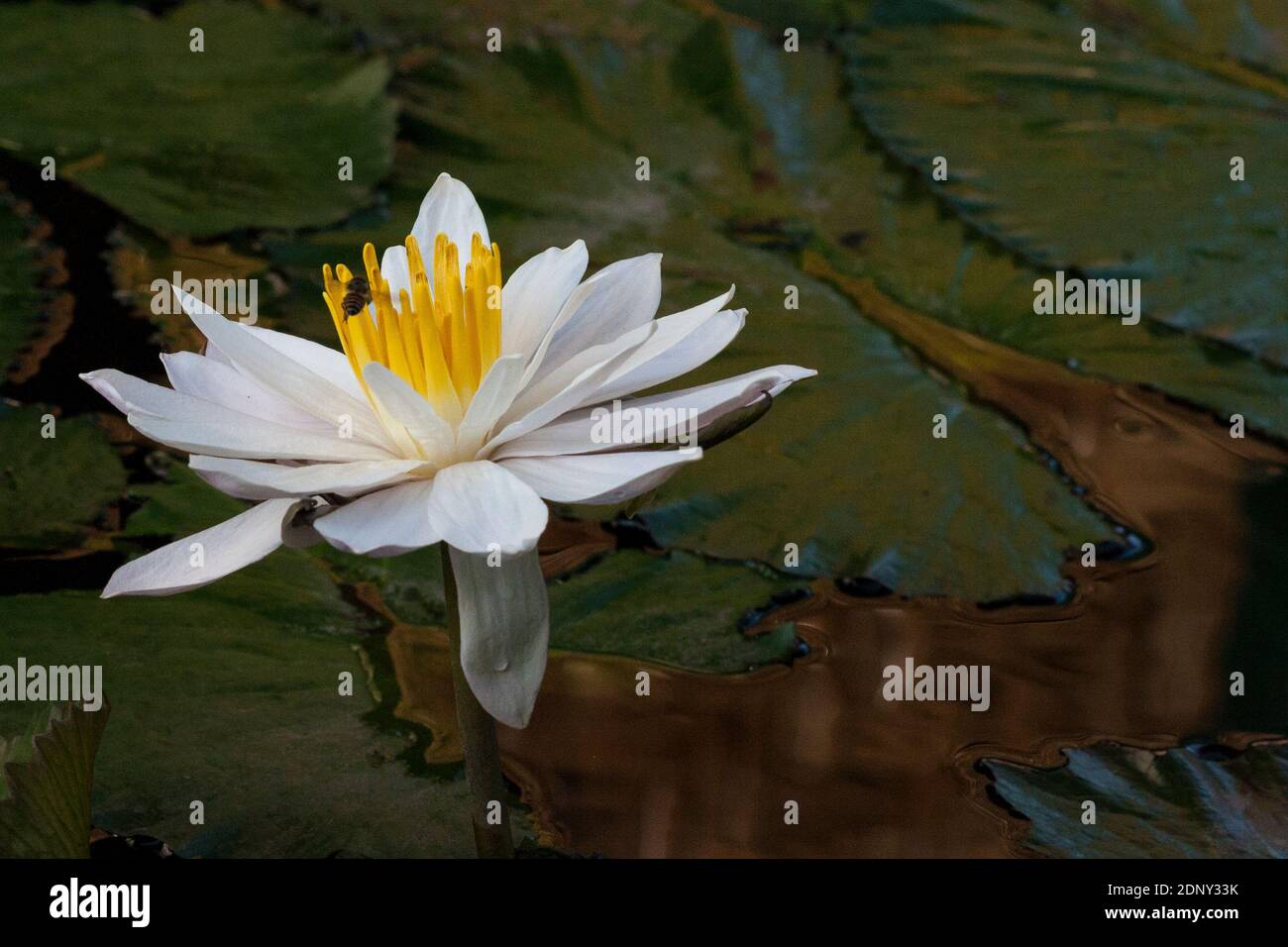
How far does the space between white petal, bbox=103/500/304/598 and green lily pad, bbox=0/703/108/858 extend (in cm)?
12

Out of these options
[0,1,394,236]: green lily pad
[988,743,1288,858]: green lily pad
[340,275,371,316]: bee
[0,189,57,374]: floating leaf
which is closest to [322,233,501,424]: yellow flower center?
[340,275,371,316]: bee

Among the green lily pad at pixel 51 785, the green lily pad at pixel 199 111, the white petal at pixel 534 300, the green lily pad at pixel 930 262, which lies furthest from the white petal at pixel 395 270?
the green lily pad at pixel 930 262

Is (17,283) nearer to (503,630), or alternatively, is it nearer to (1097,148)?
(503,630)

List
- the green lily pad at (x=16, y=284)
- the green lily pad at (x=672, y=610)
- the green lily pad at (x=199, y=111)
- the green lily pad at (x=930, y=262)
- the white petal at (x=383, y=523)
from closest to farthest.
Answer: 1. the white petal at (x=383, y=523)
2. the green lily pad at (x=672, y=610)
3. the green lily pad at (x=16, y=284)
4. the green lily pad at (x=930, y=262)
5. the green lily pad at (x=199, y=111)

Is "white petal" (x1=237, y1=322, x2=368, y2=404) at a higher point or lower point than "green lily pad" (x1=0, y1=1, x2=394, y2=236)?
lower

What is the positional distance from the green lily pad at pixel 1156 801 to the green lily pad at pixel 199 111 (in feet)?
4.70

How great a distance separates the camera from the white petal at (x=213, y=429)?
0.91m

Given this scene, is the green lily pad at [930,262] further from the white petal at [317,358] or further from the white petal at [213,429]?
the white petal at [213,429]

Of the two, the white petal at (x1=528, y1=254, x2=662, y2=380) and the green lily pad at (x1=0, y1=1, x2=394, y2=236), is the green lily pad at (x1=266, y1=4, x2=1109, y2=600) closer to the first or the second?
the green lily pad at (x1=0, y1=1, x2=394, y2=236)

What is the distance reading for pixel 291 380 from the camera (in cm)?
102

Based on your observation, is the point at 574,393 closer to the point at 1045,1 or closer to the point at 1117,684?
the point at 1117,684

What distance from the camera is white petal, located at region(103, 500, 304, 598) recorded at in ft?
2.90
